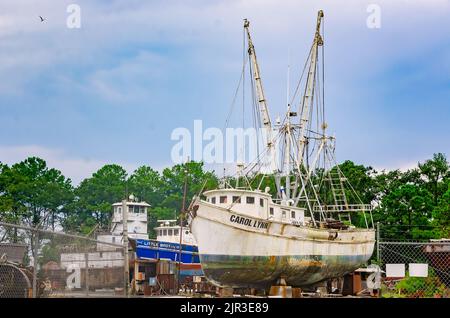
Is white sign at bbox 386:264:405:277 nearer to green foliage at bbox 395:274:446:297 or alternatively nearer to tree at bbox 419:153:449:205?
green foliage at bbox 395:274:446:297

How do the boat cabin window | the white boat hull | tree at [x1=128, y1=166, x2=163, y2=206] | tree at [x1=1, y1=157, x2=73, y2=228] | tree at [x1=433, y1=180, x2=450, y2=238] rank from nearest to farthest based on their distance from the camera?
the white boat hull
the boat cabin window
tree at [x1=433, y1=180, x2=450, y2=238]
tree at [x1=1, y1=157, x2=73, y2=228]
tree at [x1=128, y1=166, x2=163, y2=206]

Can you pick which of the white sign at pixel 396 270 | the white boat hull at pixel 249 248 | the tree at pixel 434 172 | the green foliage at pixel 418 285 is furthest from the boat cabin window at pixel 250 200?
the tree at pixel 434 172

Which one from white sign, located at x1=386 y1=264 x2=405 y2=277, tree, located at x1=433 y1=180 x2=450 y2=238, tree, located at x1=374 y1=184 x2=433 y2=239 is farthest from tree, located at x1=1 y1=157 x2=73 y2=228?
white sign, located at x1=386 y1=264 x2=405 y2=277

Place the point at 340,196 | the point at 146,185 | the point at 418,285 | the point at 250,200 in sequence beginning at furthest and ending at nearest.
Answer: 1. the point at 146,185
2. the point at 340,196
3. the point at 250,200
4. the point at 418,285

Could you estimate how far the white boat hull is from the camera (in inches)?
1307

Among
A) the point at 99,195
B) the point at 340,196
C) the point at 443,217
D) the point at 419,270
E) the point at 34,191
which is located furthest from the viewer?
the point at 99,195

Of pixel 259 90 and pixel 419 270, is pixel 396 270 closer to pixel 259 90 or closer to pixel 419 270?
pixel 419 270

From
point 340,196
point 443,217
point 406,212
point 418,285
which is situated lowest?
point 418,285

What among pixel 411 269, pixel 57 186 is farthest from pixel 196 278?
pixel 57 186

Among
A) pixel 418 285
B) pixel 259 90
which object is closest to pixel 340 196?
pixel 259 90

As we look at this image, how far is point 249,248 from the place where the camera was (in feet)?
110

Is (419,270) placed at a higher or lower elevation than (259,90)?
lower

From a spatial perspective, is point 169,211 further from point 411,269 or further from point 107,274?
point 411,269
